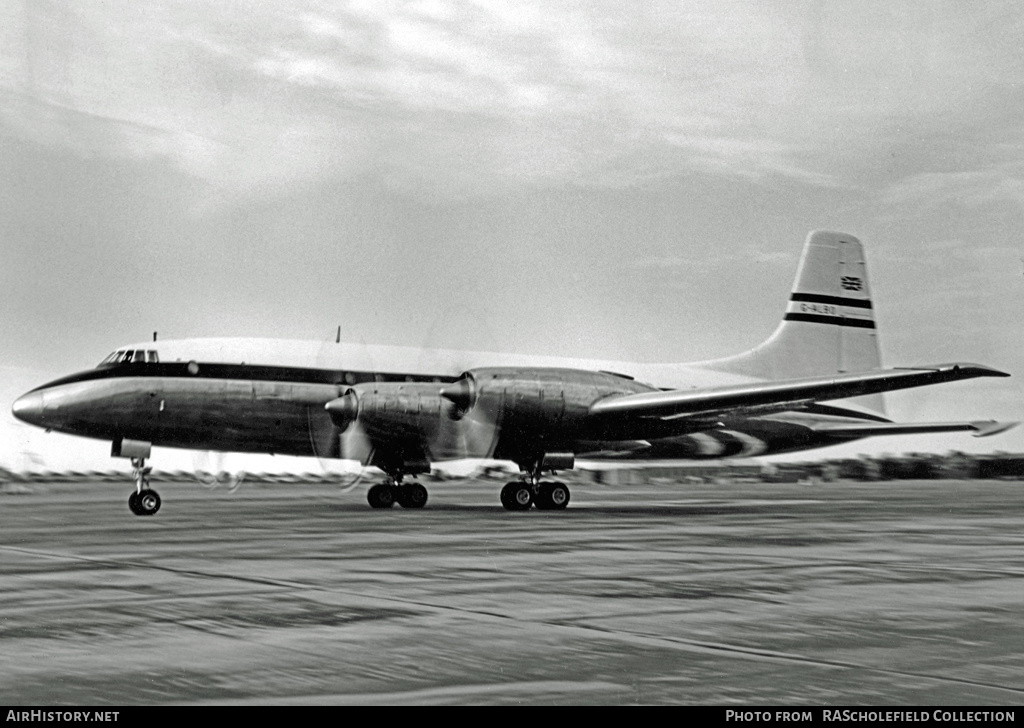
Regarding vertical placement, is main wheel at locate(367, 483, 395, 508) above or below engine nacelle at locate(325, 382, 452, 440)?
below

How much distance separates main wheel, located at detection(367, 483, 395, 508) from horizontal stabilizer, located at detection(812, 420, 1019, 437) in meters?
10.8

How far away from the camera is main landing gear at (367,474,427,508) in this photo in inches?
1046

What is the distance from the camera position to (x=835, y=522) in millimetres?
22062

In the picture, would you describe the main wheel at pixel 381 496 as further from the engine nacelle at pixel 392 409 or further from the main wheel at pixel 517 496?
the main wheel at pixel 517 496

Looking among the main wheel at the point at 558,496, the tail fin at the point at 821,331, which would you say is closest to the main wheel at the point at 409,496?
the main wheel at the point at 558,496

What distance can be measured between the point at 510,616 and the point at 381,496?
17.5 meters

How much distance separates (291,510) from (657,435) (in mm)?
8591

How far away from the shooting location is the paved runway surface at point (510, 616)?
6.65 m

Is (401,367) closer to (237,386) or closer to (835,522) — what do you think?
(237,386)

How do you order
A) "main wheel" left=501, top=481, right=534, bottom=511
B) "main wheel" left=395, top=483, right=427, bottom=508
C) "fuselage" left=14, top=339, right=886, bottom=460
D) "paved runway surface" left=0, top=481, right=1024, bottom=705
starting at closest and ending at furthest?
"paved runway surface" left=0, top=481, right=1024, bottom=705, "fuselage" left=14, top=339, right=886, bottom=460, "main wheel" left=501, top=481, right=534, bottom=511, "main wheel" left=395, top=483, right=427, bottom=508

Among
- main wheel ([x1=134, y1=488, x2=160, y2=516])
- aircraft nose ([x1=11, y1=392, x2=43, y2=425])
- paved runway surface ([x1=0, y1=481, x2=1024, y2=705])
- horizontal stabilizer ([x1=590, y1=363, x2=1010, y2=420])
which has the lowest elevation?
paved runway surface ([x1=0, y1=481, x2=1024, y2=705])

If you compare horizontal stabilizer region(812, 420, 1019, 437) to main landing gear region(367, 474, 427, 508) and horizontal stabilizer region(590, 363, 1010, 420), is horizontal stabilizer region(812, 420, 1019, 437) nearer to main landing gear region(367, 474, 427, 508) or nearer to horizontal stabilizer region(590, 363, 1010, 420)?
horizontal stabilizer region(590, 363, 1010, 420)

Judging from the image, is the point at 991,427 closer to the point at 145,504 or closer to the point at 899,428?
the point at 899,428

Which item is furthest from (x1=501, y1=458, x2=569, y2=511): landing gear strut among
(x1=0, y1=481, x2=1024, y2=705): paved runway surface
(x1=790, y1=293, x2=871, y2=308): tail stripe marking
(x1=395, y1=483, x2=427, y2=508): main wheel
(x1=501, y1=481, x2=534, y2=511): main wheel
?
(x1=790, y1=293, x2=871, y2=308): tail stripe marking
